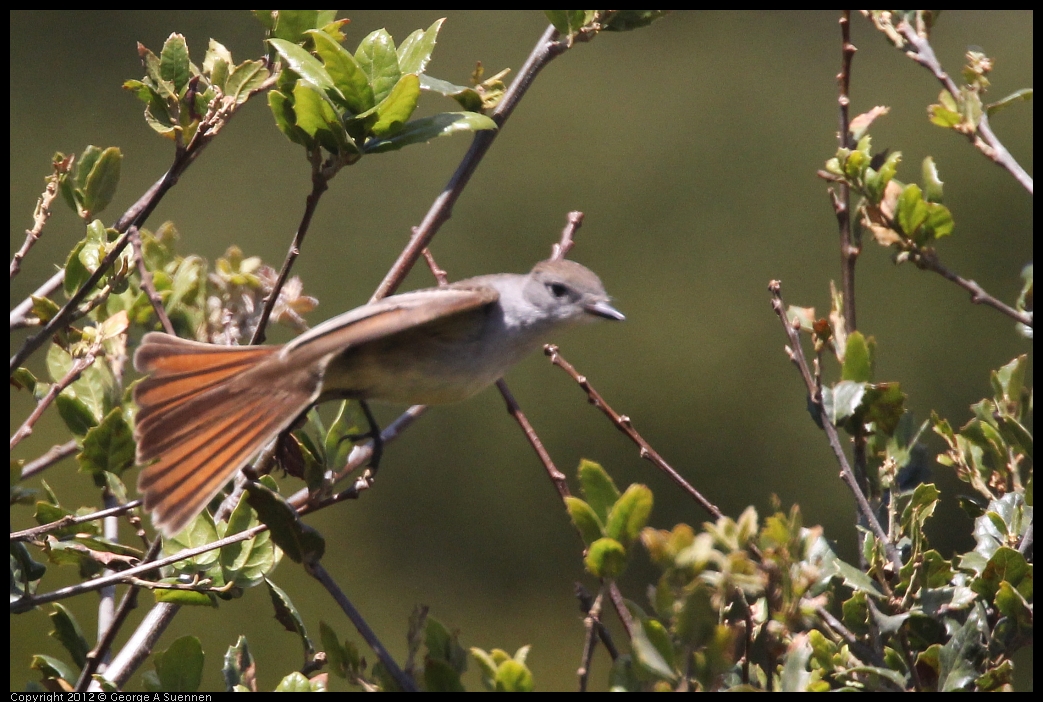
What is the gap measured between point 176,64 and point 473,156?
636 mm

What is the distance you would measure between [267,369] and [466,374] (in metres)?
0.47

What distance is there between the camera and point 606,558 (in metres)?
1.54

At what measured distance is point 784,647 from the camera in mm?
1632

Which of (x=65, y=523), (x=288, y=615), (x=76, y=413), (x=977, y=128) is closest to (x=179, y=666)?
(x=288, y=615)

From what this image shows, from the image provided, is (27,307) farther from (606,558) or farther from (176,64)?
(606,558)

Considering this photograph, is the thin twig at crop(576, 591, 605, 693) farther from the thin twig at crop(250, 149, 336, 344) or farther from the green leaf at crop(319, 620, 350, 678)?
the thin twig at crop(250, 149, 336, 344)

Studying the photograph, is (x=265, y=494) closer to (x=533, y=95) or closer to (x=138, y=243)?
(x=138, y=243)

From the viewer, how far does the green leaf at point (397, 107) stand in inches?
78.8

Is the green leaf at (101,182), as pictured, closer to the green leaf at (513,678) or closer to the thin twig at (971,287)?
the green leaf at (513,678)

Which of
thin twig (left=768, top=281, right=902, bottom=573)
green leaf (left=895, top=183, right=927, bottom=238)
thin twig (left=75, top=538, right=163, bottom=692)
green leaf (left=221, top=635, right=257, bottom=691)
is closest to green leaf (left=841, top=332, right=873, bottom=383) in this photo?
thin twig (left=768, top=281, right=902, bottom=573)

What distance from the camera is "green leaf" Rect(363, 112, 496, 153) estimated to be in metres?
2.09

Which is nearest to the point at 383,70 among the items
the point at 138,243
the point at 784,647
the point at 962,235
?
the point at 138,243

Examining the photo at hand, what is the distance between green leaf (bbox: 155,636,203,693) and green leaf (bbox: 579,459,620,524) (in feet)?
2.76

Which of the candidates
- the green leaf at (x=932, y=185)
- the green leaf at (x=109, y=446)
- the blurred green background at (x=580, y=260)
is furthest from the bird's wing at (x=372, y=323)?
the blurred green background at (x=580, y=260)
